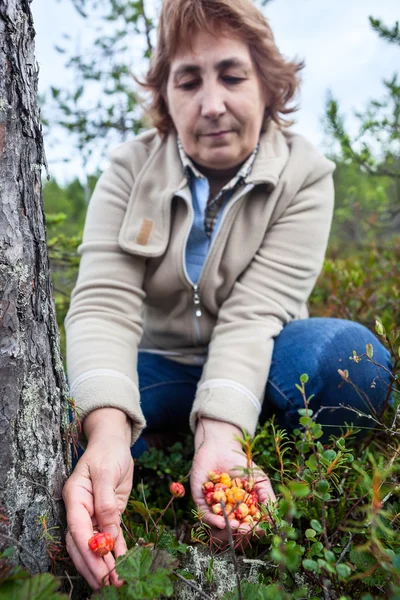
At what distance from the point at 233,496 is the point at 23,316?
0.78 metres

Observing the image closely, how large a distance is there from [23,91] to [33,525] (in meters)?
1.06

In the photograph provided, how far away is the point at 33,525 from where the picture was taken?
126 cm

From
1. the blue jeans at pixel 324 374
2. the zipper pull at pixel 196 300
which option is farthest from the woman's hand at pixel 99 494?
the zipper pull at pixel 196 300

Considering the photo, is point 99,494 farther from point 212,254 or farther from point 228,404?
point 212,254

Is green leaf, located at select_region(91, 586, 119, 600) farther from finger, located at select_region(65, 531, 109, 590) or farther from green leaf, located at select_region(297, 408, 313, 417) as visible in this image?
green leaf, located at select_region(297, 408, 313, 417)

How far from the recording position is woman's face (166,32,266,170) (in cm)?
210

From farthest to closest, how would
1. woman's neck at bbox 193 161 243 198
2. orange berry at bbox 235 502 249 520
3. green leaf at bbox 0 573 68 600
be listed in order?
1. woman's neck at bbox 193 161 243 198
2. orange berry at bbox 235 502 249 520
3. green leaf at bbox 0 573 68 600

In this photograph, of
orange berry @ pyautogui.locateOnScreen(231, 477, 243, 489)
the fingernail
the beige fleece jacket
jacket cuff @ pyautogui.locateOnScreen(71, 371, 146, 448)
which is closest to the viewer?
the fingernail

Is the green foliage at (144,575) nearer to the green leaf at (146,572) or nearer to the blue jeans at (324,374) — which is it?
the green leaf at (146,572)

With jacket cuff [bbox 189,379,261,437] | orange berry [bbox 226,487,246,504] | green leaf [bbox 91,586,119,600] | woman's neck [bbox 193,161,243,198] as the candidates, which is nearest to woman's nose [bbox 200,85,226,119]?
woman's neck [bbox 193,161,243,198]

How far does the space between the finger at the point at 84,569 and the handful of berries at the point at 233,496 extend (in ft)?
1.23

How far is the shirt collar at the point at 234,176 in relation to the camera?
88.8 inches

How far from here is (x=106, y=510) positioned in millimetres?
1338

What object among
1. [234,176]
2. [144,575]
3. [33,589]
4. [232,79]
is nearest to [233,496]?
[144,575]
